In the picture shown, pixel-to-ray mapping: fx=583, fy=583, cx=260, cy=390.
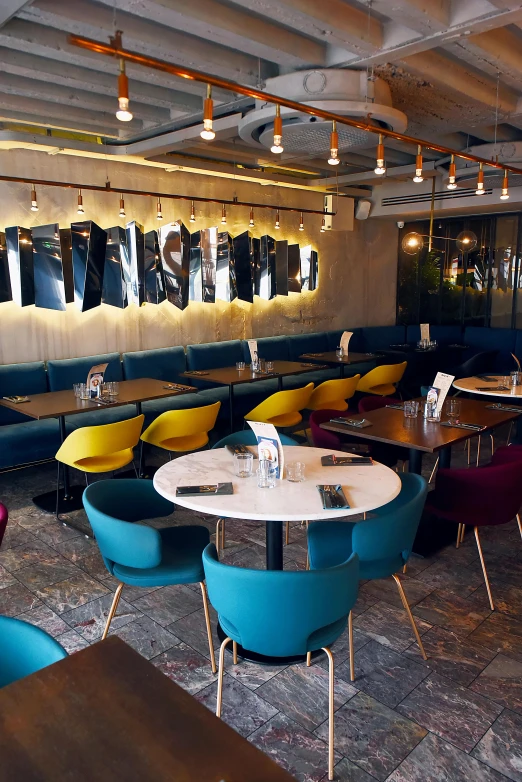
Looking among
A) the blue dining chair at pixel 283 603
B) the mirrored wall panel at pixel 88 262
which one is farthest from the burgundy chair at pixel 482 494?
the mirrored wall panel at pixel 88 262

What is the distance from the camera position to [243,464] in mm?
2971

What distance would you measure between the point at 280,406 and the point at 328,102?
105 inches

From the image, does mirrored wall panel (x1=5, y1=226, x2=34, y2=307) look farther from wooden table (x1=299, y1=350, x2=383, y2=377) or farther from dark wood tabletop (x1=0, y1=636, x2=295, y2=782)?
dark wood tabletop (x1=0, y1=636, x2=295, y2=782)

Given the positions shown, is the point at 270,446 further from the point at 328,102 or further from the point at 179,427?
the point at 328,102

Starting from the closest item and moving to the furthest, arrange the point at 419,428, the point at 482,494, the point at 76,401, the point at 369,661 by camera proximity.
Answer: the point at 369,661
the point at 482,494
the point at 419,428
the point at 76,401

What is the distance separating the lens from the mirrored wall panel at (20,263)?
19.1 feet

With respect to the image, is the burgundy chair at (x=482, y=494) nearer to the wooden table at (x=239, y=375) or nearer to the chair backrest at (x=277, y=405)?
the chair backrest at (x=277, y=405)

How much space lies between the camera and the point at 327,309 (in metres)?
9.59

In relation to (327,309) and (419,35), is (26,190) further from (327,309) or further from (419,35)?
(327,309)

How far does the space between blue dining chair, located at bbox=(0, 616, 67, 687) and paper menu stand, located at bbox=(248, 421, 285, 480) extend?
1437 millimetres

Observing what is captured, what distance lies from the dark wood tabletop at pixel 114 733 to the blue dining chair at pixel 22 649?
0.10 m

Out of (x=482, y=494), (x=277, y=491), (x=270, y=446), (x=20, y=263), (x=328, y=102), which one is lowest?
(x=482, y=494)

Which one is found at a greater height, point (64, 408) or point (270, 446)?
point (270, 446)

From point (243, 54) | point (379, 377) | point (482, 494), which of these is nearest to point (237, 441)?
point (482, 494)
